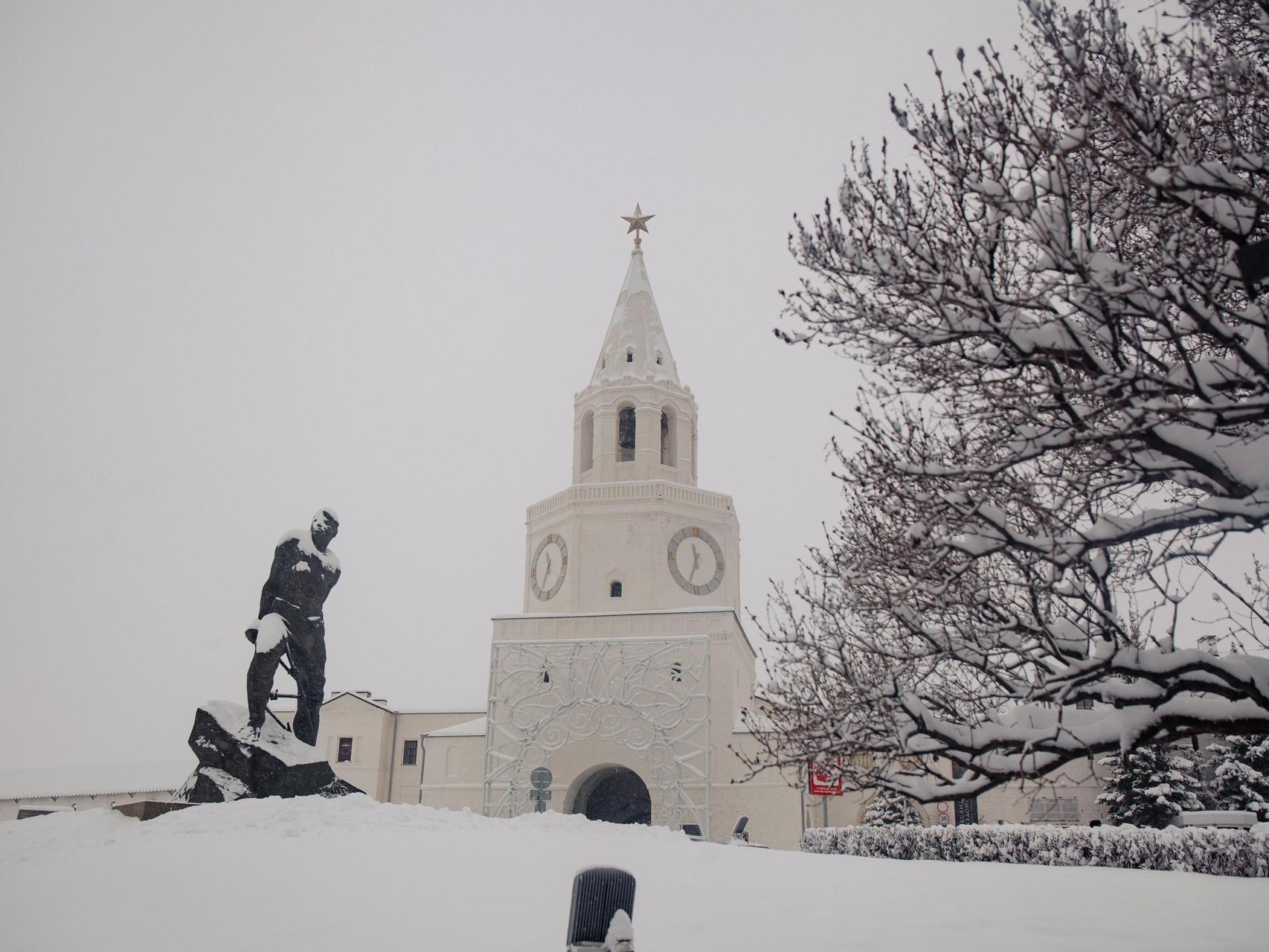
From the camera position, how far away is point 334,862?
10969 mm

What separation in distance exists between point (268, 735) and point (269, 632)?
5.26 ft

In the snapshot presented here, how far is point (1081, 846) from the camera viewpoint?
1680cm

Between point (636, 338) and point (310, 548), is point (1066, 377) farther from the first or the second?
point (636, 338)

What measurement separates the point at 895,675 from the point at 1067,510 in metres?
2.27

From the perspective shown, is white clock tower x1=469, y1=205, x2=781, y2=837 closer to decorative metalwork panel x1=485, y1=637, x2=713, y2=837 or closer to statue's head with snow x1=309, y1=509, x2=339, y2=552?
decorative metalwork panel x1=485, y1=637, x2=713, y2=837

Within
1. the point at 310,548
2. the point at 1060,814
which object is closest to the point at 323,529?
the point at 310,548

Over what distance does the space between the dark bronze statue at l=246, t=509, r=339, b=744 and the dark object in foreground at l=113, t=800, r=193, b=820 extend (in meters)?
2.02

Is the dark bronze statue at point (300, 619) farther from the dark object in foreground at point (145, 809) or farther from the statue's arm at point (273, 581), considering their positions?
the dark object in foreground at point (145, 809)

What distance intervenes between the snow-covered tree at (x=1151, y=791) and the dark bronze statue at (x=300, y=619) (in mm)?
25537

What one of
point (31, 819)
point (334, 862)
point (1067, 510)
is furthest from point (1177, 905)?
point (31, 819)

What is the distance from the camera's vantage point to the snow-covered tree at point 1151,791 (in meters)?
30.5

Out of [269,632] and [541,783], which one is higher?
[269,632]

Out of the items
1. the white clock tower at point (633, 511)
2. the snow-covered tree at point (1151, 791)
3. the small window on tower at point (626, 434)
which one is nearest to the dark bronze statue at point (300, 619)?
the white clock tower at point (633, 511)

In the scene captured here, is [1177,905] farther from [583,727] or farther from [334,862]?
[583,727]
